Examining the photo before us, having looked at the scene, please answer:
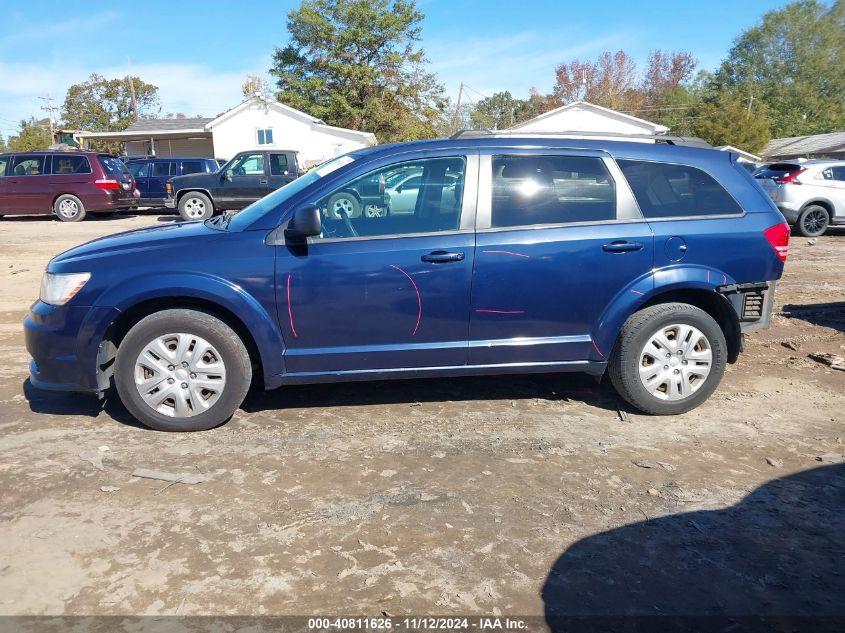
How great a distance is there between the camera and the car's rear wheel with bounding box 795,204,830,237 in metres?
13.9

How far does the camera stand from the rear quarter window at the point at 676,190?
4301 mm

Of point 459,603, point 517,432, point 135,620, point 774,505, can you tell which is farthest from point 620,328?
Answer: point 135,620

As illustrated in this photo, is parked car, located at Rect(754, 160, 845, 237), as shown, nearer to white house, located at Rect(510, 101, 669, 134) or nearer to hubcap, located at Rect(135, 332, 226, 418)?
hubcap, located at Rect(135, 332, 226, 418)

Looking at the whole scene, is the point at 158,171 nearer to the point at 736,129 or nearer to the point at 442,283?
the point at 442,283

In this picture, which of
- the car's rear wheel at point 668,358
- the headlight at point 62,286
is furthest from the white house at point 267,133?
the car's rear wheel at point 668,358

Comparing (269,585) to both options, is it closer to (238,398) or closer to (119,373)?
(238,398)

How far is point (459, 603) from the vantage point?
8.32 ft

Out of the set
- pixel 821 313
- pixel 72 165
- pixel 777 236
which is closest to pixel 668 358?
pixel 777 236

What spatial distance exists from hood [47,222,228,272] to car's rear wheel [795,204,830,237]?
14.0 metres

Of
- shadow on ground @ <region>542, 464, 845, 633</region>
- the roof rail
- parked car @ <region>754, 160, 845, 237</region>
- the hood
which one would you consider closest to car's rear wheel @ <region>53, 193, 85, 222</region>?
the hood

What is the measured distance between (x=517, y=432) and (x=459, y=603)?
66.0 inches

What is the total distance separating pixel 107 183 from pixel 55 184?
1.34 metres

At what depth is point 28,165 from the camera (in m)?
16.8

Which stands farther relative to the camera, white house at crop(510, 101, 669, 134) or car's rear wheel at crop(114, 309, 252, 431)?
white house at crop(510, 101, 669, 134)
